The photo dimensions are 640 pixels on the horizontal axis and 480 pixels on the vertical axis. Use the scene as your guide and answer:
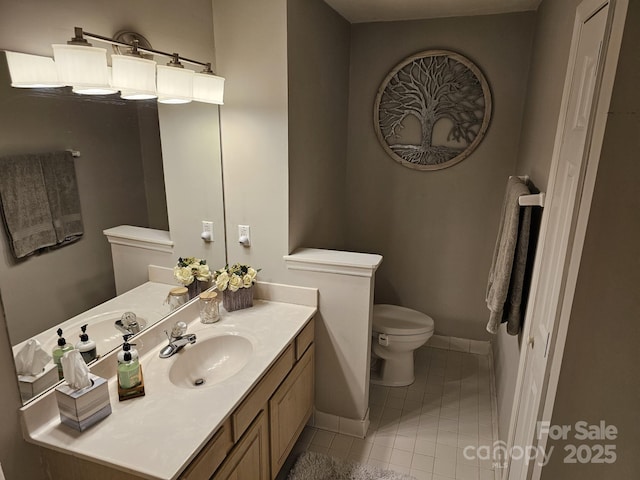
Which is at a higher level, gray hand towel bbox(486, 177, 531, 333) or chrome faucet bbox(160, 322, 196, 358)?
gray hand towel bbox(486, 177, 531, 333)

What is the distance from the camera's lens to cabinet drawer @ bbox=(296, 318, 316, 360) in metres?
2.06

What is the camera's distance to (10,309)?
4.06ft

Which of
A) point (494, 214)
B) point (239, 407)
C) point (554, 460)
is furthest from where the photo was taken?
point (494, 214)

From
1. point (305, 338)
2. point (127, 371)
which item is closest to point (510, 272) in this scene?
point (305, 338)

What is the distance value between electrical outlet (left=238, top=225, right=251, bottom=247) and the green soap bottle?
36.9 inches

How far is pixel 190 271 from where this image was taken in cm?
203

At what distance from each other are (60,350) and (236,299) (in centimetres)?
86

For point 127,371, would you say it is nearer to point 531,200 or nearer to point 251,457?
point 251,457

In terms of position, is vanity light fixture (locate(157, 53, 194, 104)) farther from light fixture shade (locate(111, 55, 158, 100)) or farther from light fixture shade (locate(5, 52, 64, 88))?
light fixture shade (locate(5, 52, 64, 88))

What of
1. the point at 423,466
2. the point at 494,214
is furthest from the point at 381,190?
the point at 423,466

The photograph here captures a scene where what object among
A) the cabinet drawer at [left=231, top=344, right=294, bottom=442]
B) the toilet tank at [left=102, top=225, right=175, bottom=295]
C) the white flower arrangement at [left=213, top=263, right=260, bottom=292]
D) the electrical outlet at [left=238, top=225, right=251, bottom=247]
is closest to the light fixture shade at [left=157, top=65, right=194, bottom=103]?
the toilet tank at [left=102, top=225, right=175, bottom=295]

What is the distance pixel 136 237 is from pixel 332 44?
1.69 metres

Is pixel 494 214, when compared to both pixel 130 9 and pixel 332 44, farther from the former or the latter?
pixel 130 9

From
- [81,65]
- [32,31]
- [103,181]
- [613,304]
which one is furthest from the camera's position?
[103,181]
